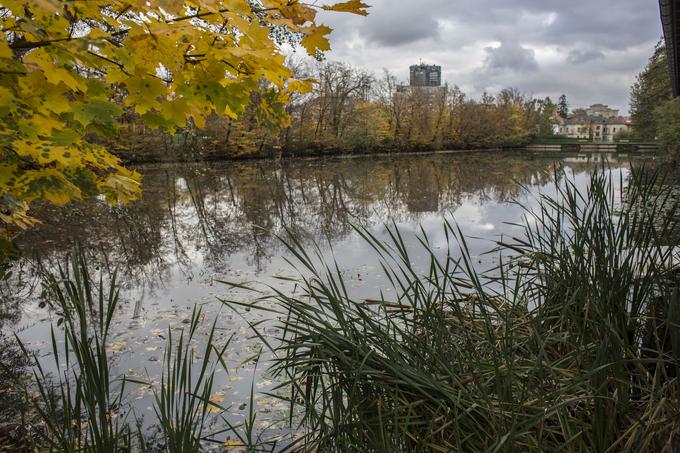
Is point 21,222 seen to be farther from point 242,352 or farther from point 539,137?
point 539,137

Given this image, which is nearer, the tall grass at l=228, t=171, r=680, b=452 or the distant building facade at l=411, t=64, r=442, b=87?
the tall grass at l=228, t=171, r=680, b=452

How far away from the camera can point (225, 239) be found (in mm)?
10320

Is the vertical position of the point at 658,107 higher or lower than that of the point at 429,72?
lower

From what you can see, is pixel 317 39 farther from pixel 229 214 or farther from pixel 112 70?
pixel 229 214

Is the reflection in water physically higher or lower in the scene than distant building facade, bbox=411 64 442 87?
lower

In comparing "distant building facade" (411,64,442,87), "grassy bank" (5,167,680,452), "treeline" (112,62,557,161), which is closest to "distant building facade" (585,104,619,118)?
"distant building facade" (411,64,442,87)

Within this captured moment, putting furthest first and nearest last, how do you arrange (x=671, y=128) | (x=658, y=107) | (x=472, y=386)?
(x=658, y=107) → (x=671, y=128) → (x=472, y=386)

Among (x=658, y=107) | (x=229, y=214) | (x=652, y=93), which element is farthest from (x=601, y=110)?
(x=229, y=214)

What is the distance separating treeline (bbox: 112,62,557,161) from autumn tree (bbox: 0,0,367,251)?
2544cm

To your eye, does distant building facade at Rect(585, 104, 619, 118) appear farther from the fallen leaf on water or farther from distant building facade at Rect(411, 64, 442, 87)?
the fallen leaf on water

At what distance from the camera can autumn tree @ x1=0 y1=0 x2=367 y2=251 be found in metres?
1.46

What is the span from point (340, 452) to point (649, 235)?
2.38m

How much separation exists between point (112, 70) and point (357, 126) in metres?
42.3

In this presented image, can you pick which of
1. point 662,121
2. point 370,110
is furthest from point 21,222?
point 370,110
